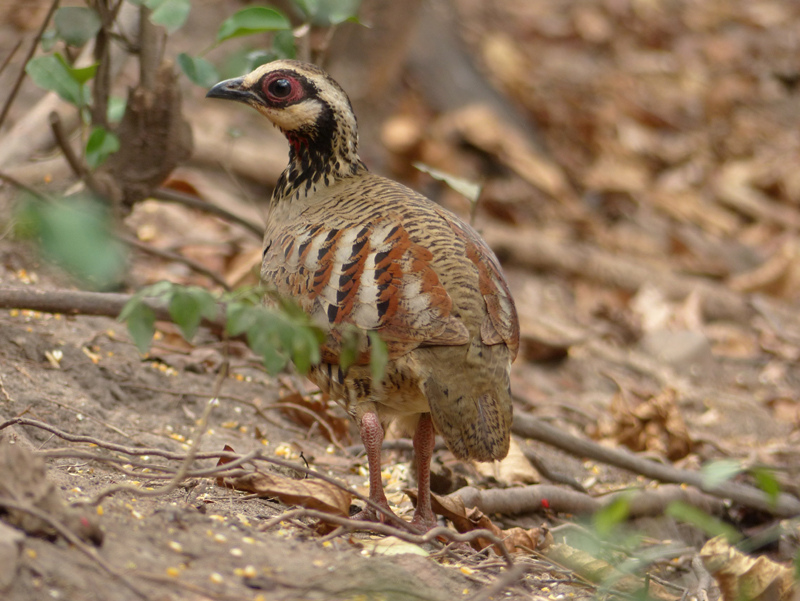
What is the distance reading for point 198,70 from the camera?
4160 millimetres

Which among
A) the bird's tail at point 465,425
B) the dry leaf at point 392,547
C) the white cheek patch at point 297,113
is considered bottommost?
the dry leaf at point 392,547

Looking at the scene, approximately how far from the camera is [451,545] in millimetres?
2986

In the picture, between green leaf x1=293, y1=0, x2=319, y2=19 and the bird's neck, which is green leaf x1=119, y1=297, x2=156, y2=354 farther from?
green leaf x1=293, y1=0, x2=319, y2=19

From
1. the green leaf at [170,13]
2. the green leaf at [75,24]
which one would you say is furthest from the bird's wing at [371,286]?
the green leaf at [75,24]

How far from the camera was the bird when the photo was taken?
3.15 m

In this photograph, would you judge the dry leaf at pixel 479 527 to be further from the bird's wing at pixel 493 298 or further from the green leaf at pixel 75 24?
the green leaf at pixel 75 24

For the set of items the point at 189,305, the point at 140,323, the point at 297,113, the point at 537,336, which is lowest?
the point at 537,336

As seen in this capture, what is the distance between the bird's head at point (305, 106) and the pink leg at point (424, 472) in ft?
4.31

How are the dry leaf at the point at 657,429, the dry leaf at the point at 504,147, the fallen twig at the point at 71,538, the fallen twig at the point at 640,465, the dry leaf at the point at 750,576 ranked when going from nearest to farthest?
the fallen twig at the point at 71,538, the dry leaf at the point at 750,576, the fallen twig at the point at 640,465, the dry leaf at the point at 657,429, the dry leaf at the point at 504,147

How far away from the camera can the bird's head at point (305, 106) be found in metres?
3.94

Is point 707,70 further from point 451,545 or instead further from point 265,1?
point 451,545

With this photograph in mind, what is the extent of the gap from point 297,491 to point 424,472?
2.05 ft

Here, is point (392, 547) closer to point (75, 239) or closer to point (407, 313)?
point (407, 313)

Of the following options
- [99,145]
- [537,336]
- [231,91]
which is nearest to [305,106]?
[231,91]
